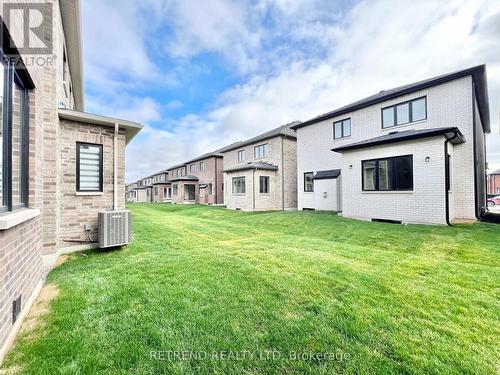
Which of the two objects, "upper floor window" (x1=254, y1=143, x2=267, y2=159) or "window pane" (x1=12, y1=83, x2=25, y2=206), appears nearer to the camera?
"window pane" (x1=12, y1=83, x2=25, y2=206)

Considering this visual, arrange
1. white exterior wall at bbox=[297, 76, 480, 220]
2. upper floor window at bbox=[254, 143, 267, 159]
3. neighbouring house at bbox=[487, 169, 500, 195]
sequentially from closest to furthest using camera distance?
white exterior wall at bbox=[297, 76, 480, 220]
upper floor window at bbox=[254, 143, 267, 159]
neighbouring house at bbox=[487, 169, 500, 195]

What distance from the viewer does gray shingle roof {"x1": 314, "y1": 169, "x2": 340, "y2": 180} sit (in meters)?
15.5

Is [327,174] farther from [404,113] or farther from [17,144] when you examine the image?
[17,144]

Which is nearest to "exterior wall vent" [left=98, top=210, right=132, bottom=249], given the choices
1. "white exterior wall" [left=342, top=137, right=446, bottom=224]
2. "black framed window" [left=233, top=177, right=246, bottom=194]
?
"white exterior wall" [left=342, top=137, right=446, bottom=224]

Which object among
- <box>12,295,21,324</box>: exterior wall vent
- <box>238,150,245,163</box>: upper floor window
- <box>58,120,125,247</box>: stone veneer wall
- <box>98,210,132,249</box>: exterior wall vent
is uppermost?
<box>238,150,245,163</box>: upper floor window

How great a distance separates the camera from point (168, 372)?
2.00 m

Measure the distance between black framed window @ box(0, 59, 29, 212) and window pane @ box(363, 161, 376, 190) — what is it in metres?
12.5

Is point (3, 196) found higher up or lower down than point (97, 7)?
lower down

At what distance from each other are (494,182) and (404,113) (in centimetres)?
5661

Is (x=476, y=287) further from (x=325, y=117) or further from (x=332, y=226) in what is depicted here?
(x=325, y=117)

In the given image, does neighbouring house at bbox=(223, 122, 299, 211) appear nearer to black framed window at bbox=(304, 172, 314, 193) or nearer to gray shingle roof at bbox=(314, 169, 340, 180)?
black framed window at bbox=(304, 172, 314, 193)

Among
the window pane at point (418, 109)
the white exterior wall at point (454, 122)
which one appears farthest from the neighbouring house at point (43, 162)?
the window pane at point (418, 109)

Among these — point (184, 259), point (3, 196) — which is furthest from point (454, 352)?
point (3, 196)

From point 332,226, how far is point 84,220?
908cm
